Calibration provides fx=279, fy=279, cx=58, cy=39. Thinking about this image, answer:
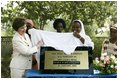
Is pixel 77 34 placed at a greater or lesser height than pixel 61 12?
lesser

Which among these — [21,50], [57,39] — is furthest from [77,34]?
[21,50]

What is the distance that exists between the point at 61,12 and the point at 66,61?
44cm

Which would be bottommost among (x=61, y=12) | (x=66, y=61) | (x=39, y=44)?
(x=66, y=61)

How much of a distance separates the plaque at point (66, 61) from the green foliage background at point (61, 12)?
0.16m

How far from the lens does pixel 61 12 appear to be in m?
2.46

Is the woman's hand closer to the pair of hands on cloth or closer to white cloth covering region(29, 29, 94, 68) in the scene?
white cloth covering region(29, 29, 94, 68)

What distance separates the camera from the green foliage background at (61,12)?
8.05 ft

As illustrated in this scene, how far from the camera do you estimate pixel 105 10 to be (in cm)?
249

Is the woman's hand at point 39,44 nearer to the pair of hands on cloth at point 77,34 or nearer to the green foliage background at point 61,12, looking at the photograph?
the green foliage background at point 61,12

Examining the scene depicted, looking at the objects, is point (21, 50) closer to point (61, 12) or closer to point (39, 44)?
point (39, 44)

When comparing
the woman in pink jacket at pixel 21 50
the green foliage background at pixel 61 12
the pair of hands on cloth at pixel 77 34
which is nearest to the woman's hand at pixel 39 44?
the woman in pink jacket at pixel 21 50

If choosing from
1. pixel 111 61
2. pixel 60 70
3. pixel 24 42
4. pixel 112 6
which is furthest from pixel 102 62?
pixel 24 42

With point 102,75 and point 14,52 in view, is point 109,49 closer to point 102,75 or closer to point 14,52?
point 102,75

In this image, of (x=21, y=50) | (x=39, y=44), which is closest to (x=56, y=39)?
(x=39, y=44)
